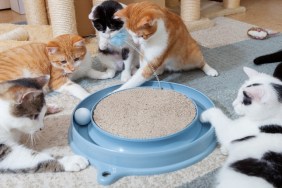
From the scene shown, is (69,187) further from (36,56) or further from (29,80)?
(36,56)

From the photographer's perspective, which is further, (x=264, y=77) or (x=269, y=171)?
(x=264, y=77)

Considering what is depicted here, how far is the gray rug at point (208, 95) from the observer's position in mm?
1049

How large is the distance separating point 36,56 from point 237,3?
201 centimetres

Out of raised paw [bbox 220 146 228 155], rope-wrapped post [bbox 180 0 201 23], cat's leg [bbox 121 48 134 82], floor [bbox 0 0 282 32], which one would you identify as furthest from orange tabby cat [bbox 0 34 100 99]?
floor [bbox 0 0 282 32]

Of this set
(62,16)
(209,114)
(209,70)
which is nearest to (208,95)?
(209,70)

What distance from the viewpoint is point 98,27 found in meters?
1.67

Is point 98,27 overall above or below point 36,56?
above

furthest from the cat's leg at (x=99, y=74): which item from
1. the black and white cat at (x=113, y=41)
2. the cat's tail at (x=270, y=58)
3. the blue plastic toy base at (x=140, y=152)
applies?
the cat's tail at (x=270, y=58)

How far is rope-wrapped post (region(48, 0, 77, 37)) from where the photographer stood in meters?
2.03

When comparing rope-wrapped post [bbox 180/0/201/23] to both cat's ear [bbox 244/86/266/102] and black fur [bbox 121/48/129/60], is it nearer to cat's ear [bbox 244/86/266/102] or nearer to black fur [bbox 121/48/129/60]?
black fur [bbox 121/48/129/60]

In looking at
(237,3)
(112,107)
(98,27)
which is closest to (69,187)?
(112,107)

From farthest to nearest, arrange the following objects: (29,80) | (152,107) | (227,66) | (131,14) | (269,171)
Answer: (227,66)
(131,14)
(152,107)
(29,80)
(269,171)

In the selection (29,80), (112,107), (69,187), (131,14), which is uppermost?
(131,14)

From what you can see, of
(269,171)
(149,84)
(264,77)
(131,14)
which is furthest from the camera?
(149,84)
